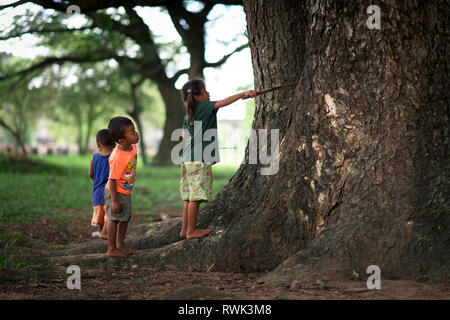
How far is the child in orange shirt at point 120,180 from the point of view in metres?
4.70

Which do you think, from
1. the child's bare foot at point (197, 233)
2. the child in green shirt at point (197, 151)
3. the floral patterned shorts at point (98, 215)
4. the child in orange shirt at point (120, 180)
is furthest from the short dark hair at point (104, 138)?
the child's bare foot at point (197, 233)

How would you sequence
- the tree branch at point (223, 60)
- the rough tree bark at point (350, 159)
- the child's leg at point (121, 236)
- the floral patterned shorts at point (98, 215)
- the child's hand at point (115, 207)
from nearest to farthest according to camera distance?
1. the rough tree bark at point (350, 159)
2. the child's hand at point (115, 207)
3. the child's leg at point (121, 236)
4. the floral patterned shorts at point (98, 215)
5. the tree branch at point (223, 60)

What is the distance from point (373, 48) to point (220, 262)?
2339 millimetres

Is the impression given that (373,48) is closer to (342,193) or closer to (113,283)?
(342,193)

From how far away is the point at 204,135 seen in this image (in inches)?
181

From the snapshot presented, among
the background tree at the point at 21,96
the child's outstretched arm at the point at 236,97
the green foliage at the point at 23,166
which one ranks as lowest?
the green foliage at the point at 23,166

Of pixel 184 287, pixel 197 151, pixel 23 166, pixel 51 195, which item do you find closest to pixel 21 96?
pixel 23 166

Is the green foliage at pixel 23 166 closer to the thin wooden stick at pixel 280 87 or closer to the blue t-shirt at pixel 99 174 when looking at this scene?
the blue t-shirt at pixel 99 174

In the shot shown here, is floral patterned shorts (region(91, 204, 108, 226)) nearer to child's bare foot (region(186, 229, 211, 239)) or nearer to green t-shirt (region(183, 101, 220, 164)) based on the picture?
child's bare foot (region(186, 229, 211, 239))

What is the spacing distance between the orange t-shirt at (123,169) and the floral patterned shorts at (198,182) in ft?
1.92

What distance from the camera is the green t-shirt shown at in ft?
15.1

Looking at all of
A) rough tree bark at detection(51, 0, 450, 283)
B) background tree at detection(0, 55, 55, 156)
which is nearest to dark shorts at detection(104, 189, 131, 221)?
rough tree bark at detection(51, 0, 450, 283)

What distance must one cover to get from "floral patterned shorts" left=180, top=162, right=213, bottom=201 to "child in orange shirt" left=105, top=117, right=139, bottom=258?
0.61 m
